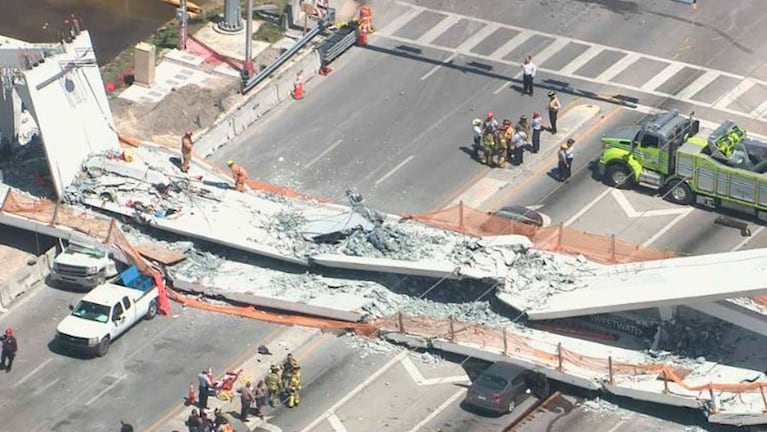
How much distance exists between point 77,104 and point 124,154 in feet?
7.75

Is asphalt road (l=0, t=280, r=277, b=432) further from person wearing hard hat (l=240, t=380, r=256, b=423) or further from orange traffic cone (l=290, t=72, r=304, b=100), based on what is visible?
orange traffic cone (l=290, t=72, r=304, b=100)

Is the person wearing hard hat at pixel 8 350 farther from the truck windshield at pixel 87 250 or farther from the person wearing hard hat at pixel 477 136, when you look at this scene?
the person wearing hard hat at pixel 477 136

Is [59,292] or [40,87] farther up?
[40,87]

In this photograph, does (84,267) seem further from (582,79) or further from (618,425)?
(582,79)

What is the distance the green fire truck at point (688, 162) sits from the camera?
65312 mm

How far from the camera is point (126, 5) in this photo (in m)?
81.2

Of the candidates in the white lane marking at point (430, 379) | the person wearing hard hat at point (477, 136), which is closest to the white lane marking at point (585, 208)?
the person wearing hard hat at point (477, 136)

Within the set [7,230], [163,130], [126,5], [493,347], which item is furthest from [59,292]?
[126,5]

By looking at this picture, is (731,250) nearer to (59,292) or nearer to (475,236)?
→ (475,236)

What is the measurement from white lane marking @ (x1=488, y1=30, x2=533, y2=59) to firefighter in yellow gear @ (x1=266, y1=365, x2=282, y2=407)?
22.0 meters

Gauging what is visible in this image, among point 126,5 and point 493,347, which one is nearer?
point 493,347

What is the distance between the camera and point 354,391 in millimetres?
58500

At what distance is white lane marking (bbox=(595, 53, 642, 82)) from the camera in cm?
7431

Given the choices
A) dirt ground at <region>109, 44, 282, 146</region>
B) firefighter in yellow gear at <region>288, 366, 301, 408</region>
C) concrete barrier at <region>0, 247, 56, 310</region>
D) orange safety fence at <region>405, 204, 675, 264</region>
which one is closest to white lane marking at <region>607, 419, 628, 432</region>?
orange safety fence at <region>405, 204, 675, 264</region>
